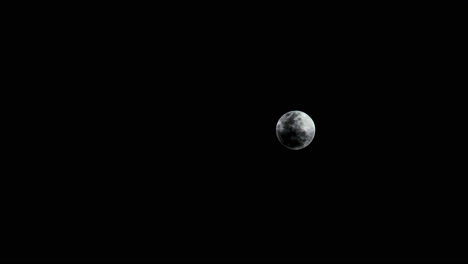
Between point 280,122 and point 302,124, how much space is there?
20.7 inches

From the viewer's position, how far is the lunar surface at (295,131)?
618cm

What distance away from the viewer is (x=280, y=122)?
649cm

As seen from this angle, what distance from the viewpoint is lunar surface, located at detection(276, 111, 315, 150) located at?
6.18 metres

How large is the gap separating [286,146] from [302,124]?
62cm

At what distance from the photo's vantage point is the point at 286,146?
6.32 meters

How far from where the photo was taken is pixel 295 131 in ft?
20.2

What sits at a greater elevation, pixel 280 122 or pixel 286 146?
pixel 280 122

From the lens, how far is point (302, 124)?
20.5 feet

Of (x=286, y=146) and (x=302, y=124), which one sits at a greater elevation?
(x=302, y=124)
